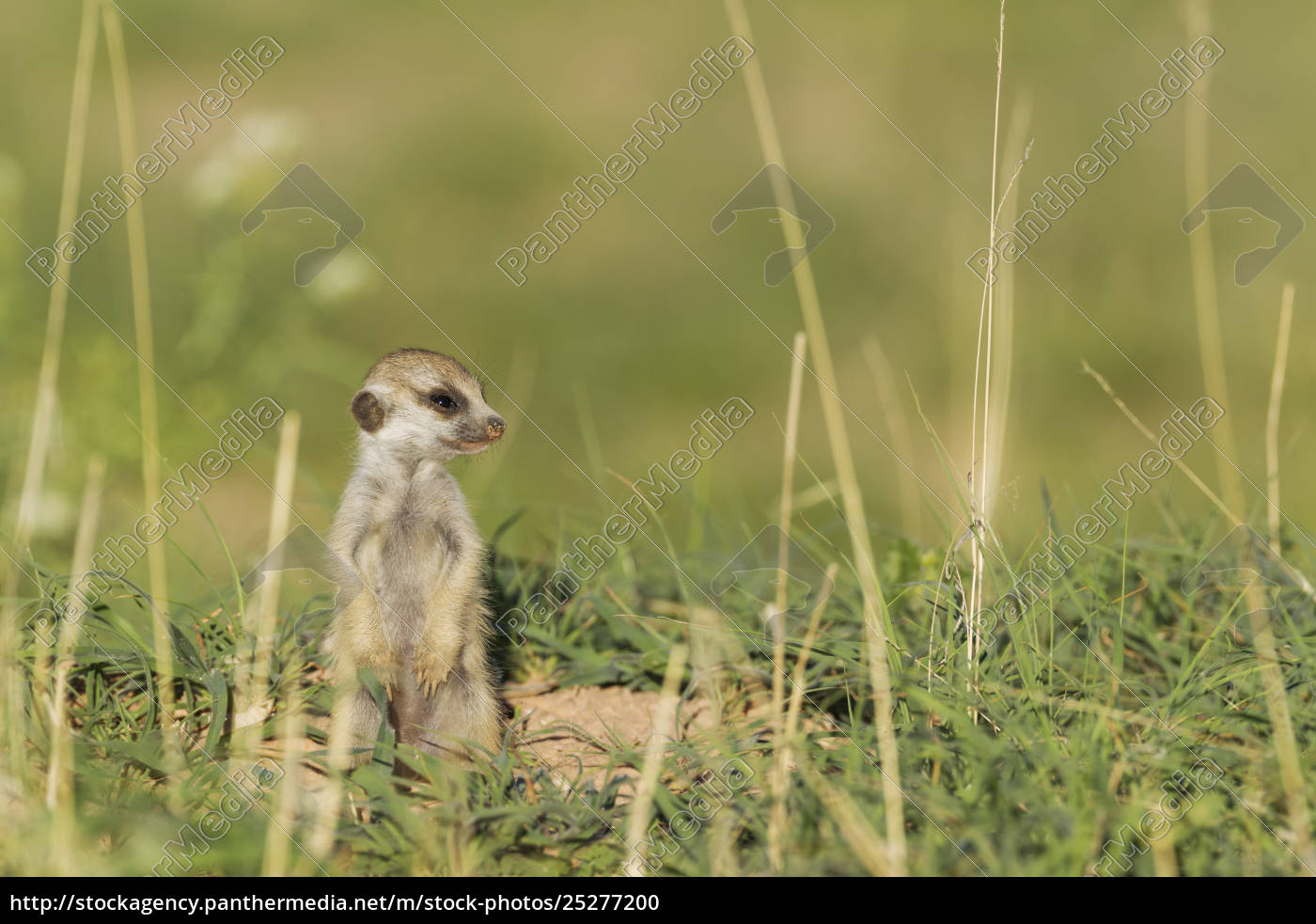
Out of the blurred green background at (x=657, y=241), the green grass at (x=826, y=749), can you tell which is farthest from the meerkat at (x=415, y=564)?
the blurred green background at (x=657, y=241)

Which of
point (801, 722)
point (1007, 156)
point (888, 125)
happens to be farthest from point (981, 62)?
point (801, 722)

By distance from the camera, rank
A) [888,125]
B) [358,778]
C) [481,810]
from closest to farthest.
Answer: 1. [481,810]
2. [358,778]
3. [888,125]

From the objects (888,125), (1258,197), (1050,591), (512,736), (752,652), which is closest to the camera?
(1050,591)

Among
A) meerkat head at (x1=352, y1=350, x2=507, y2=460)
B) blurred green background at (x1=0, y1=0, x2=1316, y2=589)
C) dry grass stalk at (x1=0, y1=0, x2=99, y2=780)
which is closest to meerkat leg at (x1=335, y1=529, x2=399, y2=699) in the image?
meerkat head at (x1=352, y1=350, x2=507, y2=460)

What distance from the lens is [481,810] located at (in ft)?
9.87

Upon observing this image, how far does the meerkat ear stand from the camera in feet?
13.5

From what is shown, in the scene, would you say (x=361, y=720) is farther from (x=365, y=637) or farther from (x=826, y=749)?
(x=826, y=749)

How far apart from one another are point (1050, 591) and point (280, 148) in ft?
13.5

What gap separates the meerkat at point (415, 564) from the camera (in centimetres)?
384

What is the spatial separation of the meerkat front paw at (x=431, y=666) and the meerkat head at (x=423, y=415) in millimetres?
683

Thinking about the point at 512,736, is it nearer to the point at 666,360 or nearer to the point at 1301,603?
the point at 1301,603

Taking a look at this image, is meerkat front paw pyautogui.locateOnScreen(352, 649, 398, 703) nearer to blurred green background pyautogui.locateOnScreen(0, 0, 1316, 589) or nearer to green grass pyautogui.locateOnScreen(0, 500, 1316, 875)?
green grass pyautogui.locateOnScreen(0, 500, 1316, 875)

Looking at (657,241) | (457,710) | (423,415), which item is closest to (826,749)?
(457,710)

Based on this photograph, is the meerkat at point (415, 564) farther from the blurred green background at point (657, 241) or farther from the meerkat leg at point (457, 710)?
the blurred green background at point (657, 241)
